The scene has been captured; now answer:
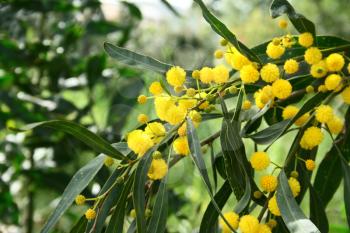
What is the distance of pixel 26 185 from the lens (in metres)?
1.80

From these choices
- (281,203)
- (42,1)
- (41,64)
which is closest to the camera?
(281,203)

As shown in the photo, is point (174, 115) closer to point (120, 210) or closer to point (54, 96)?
point (120, 210)

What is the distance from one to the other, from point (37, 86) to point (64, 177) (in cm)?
35

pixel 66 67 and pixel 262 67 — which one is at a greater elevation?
pixel 262 67

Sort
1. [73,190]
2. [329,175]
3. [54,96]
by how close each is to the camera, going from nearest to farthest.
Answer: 1. [73,190]
2. [329,175]
3. [54,96]

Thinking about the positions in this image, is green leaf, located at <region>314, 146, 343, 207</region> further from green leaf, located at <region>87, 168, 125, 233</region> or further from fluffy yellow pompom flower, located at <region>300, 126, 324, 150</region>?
green leaf, located at <region>87, 168, 125, 233</region>

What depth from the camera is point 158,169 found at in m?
0.62

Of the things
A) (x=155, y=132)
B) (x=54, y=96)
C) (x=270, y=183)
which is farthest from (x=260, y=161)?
(x=54, y=96)

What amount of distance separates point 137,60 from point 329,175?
387 mm

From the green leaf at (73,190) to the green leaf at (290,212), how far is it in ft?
0.78

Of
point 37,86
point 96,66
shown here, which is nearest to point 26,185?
point 37,86

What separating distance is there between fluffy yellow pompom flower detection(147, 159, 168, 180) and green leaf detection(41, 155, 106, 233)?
9 centimetres

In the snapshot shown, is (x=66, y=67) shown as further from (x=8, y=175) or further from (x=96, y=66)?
(x=8, y=175)

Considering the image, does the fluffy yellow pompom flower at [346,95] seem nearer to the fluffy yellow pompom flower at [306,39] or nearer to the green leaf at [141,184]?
the fluffy yellow pompom flower at [306,39]
